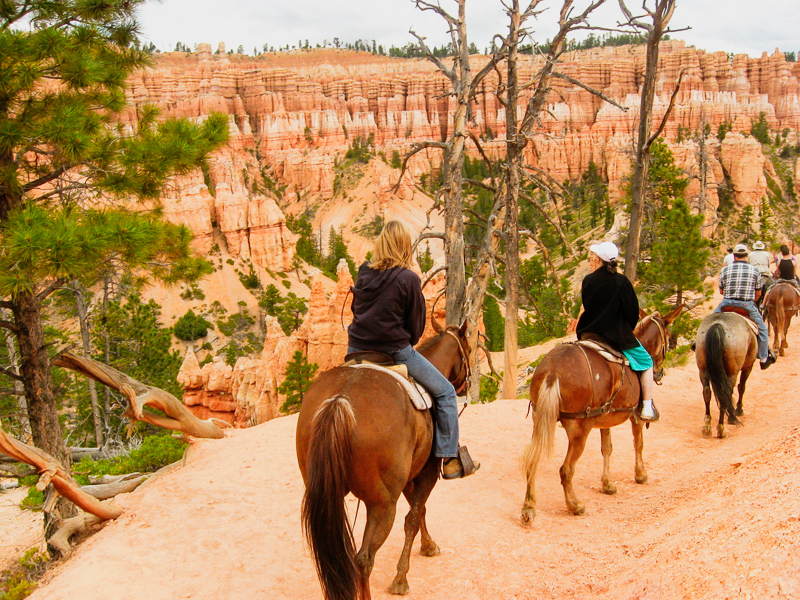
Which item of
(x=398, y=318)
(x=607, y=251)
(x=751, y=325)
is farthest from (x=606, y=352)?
(x=751, y=325)

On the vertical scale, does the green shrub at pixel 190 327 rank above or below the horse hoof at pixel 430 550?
below

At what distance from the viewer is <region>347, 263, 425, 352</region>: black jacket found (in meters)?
4.79

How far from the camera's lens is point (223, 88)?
112438 millimetres

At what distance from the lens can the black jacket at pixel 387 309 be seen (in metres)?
4.79

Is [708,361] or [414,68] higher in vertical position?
[414,68]

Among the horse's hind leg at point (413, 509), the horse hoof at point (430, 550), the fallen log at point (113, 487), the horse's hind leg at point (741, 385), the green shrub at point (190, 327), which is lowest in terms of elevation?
the green shrub at point (190, 327)

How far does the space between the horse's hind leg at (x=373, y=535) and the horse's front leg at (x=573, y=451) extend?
9.33 ft

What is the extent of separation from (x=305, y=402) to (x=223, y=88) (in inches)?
4733

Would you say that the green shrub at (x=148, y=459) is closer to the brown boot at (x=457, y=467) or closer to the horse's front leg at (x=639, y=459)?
the brown boot at (x=457, y=467)

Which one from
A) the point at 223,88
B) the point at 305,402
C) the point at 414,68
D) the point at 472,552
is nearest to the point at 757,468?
the point at 472,552

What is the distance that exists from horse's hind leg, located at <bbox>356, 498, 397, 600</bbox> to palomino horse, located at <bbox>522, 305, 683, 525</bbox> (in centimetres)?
238

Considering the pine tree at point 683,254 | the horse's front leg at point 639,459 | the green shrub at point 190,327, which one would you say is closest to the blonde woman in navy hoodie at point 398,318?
the horse's front leg at point 639,459

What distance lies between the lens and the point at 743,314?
392 inches

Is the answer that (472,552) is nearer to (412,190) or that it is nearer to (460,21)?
(460,21)
